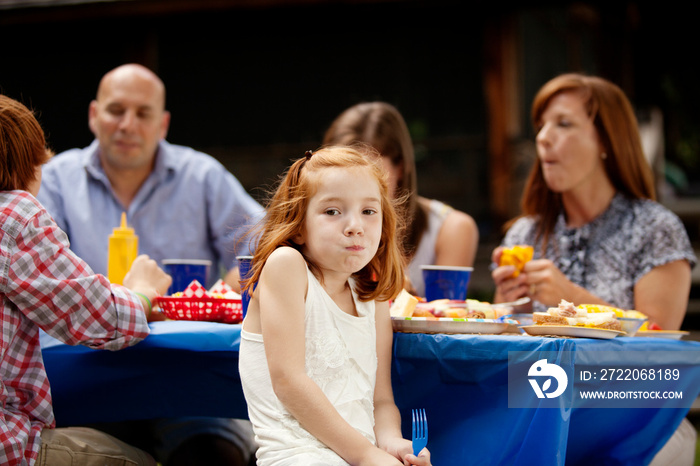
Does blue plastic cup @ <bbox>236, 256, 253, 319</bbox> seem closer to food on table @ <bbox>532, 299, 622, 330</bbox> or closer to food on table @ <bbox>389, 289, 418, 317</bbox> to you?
food on table @ <bbox>389, 289, 418, 317</bbox>

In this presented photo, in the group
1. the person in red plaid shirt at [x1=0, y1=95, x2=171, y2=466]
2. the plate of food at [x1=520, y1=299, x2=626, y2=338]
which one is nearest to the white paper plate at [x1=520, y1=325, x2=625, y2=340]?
the plate of food at [x1=520, y1=299, x2=626, y2=338]

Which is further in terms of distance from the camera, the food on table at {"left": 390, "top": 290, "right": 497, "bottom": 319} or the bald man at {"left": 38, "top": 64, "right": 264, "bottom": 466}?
the bald man at {"left": 38, "top": 64, "right": 264, "bottom": 466}

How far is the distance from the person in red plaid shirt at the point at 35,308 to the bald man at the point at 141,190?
128 cm

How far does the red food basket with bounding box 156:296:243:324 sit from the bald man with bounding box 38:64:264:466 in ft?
2.98

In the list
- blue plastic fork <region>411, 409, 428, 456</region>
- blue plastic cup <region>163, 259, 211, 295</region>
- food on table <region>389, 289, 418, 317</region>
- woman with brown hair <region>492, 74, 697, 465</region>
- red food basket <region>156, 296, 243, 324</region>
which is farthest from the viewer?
woman with brown hair <region>492, 74, 697, 465</region>

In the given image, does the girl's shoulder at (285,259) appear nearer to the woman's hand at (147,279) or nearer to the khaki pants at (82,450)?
the woman's hand at (147,279)

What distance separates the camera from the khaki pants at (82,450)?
6.47 ft

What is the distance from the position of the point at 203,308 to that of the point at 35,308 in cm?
55

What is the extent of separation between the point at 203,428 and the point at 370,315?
98cm

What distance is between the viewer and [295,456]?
1.75 m

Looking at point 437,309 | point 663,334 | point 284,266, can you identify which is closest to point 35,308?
point 284,266

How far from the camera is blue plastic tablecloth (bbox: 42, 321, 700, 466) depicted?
1.93 meters

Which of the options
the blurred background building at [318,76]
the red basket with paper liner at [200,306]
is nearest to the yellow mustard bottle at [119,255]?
the red basket with paper liner at [200,306]

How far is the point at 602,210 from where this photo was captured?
3.09 m
